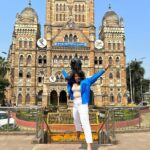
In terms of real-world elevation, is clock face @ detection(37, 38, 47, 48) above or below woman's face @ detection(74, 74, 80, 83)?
above

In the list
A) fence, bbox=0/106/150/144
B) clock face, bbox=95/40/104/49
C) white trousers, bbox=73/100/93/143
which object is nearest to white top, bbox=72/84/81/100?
white trousers, bbox=73/100/93/143

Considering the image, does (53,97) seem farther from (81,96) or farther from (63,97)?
(81,96)

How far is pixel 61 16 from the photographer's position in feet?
181

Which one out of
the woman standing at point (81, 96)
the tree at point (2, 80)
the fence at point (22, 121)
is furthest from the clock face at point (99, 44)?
the woman standing at point (81, 96)

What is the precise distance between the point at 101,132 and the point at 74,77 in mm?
3389

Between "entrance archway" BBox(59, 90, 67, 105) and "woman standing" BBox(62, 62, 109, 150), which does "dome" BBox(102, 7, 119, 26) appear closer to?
"entrance archway" BBox(59, 90, 67, 105)

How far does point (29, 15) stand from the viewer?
55.6m

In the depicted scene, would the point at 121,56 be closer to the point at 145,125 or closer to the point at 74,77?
the point at 145,125

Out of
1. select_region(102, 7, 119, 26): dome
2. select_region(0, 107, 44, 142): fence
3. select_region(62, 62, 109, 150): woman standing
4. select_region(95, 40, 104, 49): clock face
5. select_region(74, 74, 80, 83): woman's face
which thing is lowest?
select_region(0, 107, 44, 142): fence

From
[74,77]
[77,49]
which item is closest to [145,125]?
[74,77]

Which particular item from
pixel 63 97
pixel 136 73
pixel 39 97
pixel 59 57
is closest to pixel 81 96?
pixel 59 57

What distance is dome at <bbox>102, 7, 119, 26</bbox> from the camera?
56031mm

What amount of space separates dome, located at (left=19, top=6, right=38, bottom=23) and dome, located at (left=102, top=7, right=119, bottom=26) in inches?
623

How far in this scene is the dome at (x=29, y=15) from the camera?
2158 inches
